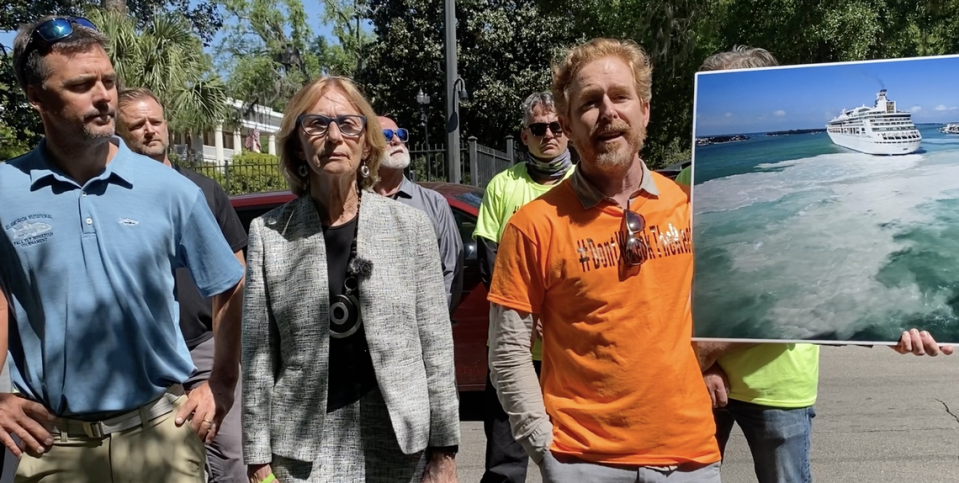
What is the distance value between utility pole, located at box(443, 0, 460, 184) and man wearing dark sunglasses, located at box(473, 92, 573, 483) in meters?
10.3

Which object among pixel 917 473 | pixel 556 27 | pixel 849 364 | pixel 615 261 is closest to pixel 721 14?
pixel 556 27

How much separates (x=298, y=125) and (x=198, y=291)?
109 centimetres

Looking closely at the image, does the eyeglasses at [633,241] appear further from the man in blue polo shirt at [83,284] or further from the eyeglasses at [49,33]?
the eyeglasses at [49,33]

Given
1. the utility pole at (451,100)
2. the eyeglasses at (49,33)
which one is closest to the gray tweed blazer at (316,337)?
the eyeglasses at (49,33)

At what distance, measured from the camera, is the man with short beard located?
13.0 ft

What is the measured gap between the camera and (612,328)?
2.55 m

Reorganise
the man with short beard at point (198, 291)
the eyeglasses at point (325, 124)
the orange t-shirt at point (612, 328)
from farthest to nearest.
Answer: the man with short beard at point (198, 291), the eyeglasses at point (325, 124), the orange t-shirt at point (612, 328)

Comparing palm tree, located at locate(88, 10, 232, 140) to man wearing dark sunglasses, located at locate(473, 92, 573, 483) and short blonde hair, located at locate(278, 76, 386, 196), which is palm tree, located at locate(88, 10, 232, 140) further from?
short blonde hair, located at locate(278, 76, 386, 196)

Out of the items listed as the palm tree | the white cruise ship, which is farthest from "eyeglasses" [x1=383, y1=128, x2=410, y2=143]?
the palm tree

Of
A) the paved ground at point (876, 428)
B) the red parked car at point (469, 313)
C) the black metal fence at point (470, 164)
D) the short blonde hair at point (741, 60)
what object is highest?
the black metal fence at point (470, 164)

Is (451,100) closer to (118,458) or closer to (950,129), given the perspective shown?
(118,458)

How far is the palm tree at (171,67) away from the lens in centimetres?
1612

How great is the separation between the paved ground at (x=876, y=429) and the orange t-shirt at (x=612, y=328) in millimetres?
3251

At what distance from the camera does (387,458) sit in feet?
9.20
